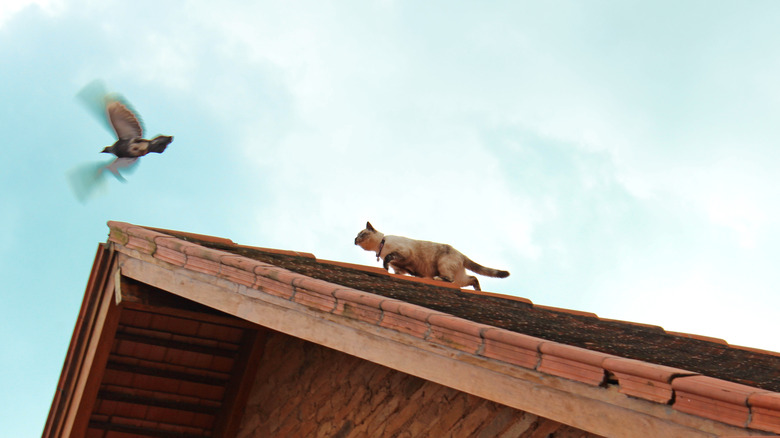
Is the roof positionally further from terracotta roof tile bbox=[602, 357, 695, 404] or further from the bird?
the bird

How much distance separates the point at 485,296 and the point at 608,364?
311 cm

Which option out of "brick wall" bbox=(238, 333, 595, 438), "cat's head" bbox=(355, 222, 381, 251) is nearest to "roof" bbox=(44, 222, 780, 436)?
"brick wall" bbox=(238, 333, 595, 438)

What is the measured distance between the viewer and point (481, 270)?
26.2 ft

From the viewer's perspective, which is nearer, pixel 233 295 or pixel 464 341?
pixel 464 341

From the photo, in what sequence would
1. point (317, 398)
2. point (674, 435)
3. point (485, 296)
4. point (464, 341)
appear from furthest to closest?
point (485, 296)
point (317, 398)
point (464, 341)
point (674, 435)

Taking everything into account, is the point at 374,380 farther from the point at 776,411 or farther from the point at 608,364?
the point at 776,411

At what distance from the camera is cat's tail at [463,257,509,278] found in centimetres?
793

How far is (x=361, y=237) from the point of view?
7969 mm

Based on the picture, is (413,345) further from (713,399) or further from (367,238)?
(367,238)

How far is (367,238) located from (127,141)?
10.2ft

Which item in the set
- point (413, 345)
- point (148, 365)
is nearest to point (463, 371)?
point (413, 345)

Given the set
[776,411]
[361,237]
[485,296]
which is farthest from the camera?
[361,237]

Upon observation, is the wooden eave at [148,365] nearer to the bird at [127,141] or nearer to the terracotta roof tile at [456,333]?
the bird at [127,141]

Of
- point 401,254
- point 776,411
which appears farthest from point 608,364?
point 401,254
